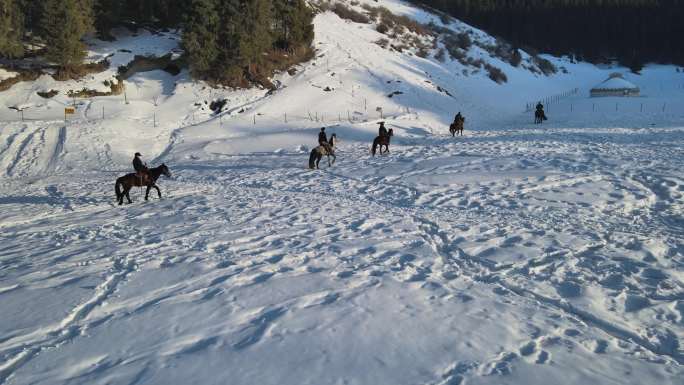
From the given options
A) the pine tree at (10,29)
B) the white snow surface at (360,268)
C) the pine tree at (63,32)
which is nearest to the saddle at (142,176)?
A: the white snow surface at (360,268)

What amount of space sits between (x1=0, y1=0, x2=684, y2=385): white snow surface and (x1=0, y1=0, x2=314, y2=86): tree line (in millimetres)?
15721

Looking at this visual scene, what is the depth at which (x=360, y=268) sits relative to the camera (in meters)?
8.16

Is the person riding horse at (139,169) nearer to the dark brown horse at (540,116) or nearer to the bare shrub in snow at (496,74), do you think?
the dark brown horse at (540,116)

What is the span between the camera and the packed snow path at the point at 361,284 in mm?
5152

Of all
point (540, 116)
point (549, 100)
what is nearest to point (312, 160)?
point (540, 116)

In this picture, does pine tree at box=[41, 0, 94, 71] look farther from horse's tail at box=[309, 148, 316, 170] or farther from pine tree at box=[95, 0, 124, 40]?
horse's tail at box=[309, 148, 316, 170]

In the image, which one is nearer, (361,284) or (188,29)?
(361,284)

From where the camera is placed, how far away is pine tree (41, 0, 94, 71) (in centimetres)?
3422

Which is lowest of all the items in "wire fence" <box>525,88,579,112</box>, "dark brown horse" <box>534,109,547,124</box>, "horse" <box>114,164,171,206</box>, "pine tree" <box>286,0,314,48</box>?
"horse" <box>114,164,171,206</box>

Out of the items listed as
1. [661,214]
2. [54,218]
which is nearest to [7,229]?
[54,218]

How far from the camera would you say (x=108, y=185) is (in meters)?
18.7

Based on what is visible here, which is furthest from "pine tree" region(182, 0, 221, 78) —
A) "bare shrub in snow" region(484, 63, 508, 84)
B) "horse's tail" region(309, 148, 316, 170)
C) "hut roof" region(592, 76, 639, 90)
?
"hut roof" region(592, 76, 639, 90)

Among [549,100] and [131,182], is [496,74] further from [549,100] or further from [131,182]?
[131,182]

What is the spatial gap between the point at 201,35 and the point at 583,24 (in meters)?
110
